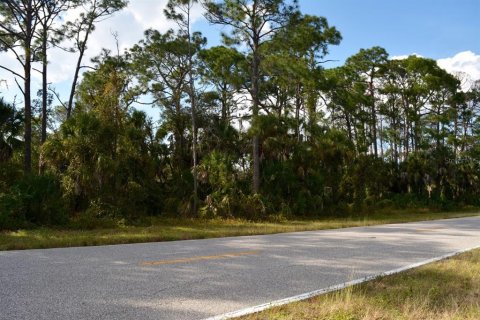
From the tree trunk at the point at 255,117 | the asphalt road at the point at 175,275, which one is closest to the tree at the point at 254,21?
the tree trunk at the point at 255,117

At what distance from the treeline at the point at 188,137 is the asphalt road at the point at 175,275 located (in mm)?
8816

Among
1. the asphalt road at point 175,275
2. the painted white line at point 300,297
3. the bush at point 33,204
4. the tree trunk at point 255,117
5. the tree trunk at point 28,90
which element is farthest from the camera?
the tree trunk at point 255,117

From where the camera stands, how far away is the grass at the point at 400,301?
4.93 meters

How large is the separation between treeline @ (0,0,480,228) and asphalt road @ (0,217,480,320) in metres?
8.82

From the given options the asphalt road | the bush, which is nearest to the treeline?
the bush

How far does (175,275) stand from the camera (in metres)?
7.01

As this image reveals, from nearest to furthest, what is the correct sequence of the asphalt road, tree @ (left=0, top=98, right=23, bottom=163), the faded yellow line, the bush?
1. the asphalt road
2. the faded yellow line
3. the bush
4. tree @ (left=0, top=98, right=23, bottom=163)

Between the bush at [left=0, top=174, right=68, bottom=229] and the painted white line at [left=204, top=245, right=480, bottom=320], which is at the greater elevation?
the bush at [left=0, top=174, right=68, bottom=229]

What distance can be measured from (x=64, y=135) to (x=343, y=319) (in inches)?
728

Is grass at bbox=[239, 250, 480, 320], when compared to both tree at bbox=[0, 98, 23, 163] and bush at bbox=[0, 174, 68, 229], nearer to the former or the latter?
bush at bbox=[0, 174, 68, 229]

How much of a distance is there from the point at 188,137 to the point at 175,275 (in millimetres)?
21684

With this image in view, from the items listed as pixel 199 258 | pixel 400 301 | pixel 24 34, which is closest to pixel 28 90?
pixel 24 34

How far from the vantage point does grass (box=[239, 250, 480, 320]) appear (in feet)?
16.2

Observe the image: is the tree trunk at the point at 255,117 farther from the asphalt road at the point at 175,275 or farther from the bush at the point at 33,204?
the asphalt road at the point at 175,275
